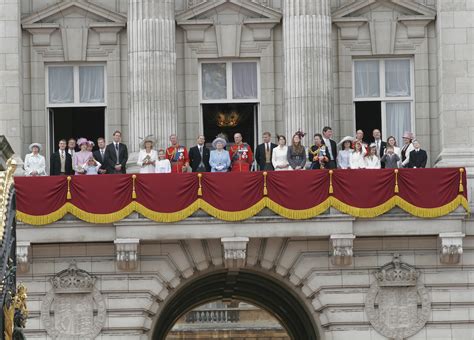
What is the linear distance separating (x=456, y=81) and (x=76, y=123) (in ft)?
40.4

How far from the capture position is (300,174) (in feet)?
153

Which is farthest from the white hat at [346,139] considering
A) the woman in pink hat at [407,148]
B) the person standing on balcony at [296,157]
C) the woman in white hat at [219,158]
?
the woman in white hat at [219,158]

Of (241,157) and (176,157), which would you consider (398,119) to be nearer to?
(241,157)

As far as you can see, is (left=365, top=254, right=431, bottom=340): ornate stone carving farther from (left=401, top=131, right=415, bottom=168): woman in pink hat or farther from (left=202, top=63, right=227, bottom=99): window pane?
(left=202, top=63, right=227, bottom=99): window pane

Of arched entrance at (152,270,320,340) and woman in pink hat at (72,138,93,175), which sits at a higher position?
woman in pink hat at (72,138,93,175)

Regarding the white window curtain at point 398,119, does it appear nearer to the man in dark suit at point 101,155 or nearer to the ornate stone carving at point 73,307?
the man in dark suit at point 101,155

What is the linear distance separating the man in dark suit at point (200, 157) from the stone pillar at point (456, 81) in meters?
7.34

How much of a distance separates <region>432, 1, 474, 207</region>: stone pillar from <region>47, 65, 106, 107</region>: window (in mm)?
11017

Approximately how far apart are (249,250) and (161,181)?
3653mm

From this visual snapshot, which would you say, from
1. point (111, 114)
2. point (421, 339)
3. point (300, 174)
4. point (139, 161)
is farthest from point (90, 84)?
point (421, 339)

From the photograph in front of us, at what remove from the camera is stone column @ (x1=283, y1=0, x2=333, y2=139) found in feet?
166

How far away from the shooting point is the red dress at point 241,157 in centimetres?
4812

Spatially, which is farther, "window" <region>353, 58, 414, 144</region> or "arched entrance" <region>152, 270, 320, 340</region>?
"window" <region>353, 58, 414, 144</region>

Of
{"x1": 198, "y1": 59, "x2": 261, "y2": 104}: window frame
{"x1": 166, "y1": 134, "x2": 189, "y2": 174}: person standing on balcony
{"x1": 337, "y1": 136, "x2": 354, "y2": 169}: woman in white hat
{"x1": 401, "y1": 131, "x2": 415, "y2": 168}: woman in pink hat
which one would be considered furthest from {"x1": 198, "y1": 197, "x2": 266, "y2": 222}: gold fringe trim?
{"x1": 198, "y1": 59, "x2": 261, "y2": 104}: window frame
